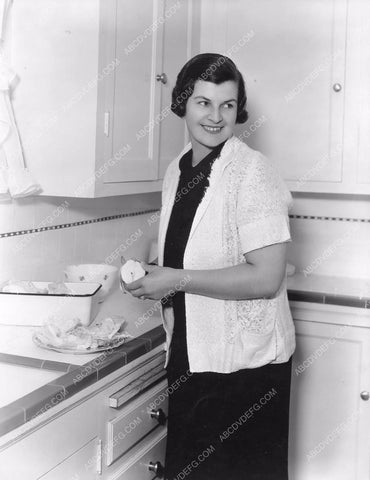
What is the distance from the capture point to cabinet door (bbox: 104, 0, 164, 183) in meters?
1.98

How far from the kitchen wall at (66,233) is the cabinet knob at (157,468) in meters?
0.67

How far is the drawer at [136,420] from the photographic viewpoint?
1604 millimetres

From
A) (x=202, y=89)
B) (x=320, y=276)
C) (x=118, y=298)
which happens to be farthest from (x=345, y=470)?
(x=202, y=89)

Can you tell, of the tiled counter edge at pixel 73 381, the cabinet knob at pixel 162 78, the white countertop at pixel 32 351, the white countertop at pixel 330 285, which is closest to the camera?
the tiled counter edge at pixel 73 381

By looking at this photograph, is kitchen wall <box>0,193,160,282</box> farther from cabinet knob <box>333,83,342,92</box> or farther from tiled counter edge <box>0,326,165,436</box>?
cabinet knob <box>333,83,342,92</box>

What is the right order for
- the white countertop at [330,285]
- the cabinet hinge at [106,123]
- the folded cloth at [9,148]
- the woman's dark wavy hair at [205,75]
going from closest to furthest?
1. the woman's dark wavy hair at [205,75]
2. the folded cloth at [9,148]
3. the cabinet hinge at [106,123]
4. the white countertop at [330,285]

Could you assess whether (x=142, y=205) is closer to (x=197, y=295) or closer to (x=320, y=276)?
(x=320, y=276)

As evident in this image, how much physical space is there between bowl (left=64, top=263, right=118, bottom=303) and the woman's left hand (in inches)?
17.1

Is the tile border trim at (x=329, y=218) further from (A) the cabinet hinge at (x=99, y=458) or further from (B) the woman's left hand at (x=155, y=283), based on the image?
(A) the cabinet hinge at (x=99, y=458)

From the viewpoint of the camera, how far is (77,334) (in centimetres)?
165

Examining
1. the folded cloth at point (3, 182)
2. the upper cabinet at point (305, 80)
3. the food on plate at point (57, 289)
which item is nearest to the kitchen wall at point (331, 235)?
the upper cabinet at point (305, 80)

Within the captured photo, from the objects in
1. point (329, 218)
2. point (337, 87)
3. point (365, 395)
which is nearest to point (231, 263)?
point (365, 395)

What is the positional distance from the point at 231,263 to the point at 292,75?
1288 mm

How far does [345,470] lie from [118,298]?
43.7 inches
